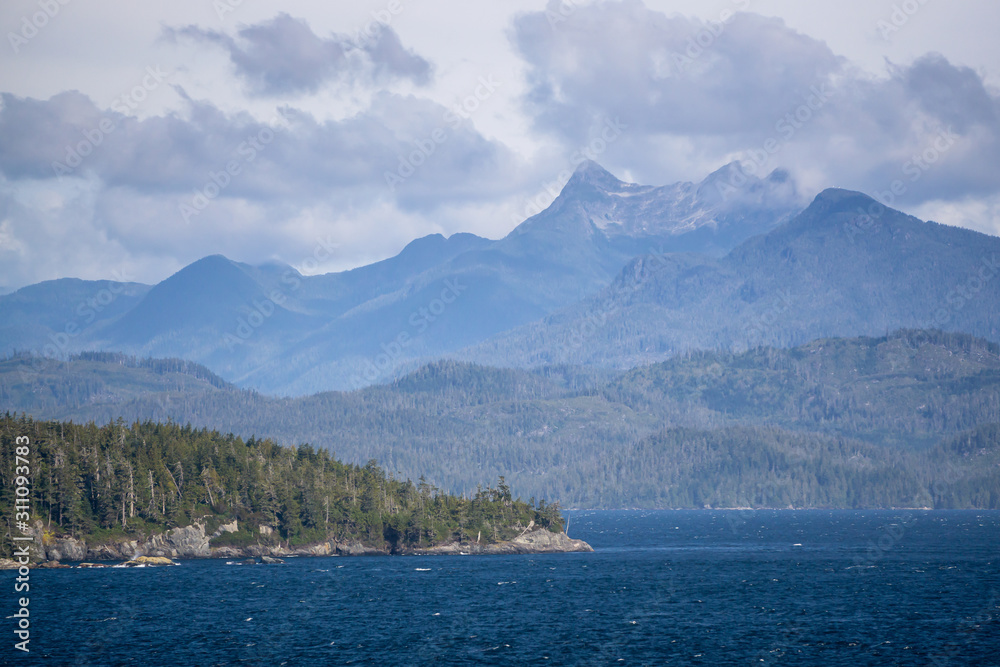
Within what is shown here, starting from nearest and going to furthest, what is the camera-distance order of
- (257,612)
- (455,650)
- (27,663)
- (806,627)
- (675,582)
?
(27,663), (455,650), (806,627), (257,612), (675,582)

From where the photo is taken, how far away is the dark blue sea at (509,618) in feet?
382

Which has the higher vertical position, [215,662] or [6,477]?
[6,477]

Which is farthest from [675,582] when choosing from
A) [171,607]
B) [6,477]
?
[6,477]

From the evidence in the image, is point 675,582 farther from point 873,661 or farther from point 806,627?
point 873,661

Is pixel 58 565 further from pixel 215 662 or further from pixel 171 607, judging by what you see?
pixel 215 662

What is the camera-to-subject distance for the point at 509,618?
142750mm

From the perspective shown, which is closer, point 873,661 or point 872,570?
point 873,661

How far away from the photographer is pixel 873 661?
4402 inches

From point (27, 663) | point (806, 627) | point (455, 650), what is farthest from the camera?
point (806, 627)

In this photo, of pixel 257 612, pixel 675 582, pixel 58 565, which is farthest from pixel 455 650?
pixel 58 565

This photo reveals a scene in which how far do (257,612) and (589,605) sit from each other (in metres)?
49.2

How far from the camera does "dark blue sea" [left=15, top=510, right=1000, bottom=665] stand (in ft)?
382

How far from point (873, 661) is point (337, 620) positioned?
69.7 meters

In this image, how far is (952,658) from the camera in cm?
11256
